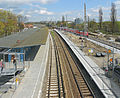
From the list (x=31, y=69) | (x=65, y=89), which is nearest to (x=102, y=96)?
(x=65, y=89)

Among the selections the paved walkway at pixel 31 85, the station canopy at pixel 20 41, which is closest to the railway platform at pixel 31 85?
the paved walkway at pixel 31 85

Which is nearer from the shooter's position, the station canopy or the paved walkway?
the paved walkway

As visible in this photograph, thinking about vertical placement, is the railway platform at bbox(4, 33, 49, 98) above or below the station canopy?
below

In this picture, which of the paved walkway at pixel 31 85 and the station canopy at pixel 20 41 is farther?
the station canopy at pixel 20 41

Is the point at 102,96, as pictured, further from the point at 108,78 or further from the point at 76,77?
the point at 76,77

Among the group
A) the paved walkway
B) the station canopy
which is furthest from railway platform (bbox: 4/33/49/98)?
the station canopy

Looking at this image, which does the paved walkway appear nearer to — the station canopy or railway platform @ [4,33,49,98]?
railway platform @ [4,33,49,98]

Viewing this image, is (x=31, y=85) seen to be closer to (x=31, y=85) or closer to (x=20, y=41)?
(x=31, y=85)

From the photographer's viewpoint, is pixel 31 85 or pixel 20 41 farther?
pixel 20 41

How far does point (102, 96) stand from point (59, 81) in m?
3.57

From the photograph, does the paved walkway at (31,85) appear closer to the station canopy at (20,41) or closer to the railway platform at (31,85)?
the railway platform at (31,85)

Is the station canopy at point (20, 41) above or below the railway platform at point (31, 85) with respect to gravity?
above

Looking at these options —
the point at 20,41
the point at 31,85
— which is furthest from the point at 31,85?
the point at 20,41

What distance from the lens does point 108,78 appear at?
11.2 meters
